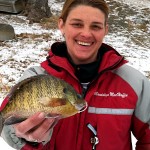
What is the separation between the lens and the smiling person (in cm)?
207

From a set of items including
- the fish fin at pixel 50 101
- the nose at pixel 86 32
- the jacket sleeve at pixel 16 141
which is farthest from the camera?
the nose at pixel 86 32

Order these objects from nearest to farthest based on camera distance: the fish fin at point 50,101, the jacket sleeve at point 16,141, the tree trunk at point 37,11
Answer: the fish fin at point 50,101
the jacket sleeve at point 16,141
the tree trunk at point 37,11

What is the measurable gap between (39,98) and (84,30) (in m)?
0.63

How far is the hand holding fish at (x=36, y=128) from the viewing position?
1695 mm

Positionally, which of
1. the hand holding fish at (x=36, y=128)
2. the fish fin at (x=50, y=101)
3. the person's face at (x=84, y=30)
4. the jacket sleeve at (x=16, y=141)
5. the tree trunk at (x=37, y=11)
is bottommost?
the tree trunk at (x=37, y=11)

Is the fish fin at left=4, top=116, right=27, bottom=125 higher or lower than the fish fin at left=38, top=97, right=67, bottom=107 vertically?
lower

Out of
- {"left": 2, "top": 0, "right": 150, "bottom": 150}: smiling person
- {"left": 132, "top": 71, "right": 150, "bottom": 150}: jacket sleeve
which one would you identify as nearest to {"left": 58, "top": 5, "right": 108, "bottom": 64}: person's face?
{"left": 2, "top": 0, "right": 150, "bottom": 150}: smiling person

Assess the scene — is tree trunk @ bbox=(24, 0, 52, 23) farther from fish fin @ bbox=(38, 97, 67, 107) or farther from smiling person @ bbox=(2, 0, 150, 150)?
fish fin @ bbox=(38, 97, 67, 107)

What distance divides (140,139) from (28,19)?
869cm

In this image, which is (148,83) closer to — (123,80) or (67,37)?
(123,80)

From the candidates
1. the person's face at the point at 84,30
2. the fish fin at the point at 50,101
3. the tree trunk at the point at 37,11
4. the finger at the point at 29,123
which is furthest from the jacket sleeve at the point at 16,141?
the tree trunk at the point at 37,11

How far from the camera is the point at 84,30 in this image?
2.07 m

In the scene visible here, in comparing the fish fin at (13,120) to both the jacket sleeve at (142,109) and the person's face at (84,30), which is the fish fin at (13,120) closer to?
the person's face at (84,30)

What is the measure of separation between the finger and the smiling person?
21cm
